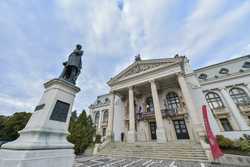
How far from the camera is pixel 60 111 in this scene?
3557 millimetres

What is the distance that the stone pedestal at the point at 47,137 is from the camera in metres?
2.44

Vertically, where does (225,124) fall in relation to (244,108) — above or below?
below

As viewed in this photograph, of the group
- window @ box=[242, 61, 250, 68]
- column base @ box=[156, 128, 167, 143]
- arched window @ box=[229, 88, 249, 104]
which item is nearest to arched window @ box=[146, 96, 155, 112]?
column base @ box=[156, 128, 167, 143]

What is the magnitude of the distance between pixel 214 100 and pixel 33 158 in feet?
60.7

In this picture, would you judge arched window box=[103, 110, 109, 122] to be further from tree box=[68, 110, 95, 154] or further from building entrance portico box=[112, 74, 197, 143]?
tree box=[68, 110, 95, 154]

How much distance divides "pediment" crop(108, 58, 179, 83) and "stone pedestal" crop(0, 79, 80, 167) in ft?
39.0

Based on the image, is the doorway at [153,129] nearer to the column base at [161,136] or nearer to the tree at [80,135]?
the column base at [161,136]

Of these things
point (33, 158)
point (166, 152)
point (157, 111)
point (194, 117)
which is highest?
point (157, 111)

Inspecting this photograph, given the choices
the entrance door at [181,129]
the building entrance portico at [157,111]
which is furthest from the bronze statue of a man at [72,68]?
the entrance door at [181,129]

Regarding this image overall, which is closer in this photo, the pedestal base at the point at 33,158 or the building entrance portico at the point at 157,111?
the pedestal base at the point at 33,158

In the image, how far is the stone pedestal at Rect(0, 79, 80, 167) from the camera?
2.44 meters

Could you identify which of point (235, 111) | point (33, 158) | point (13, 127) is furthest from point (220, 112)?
point (13, 127)

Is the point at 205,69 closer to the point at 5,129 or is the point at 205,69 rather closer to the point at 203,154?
the point at 203,154

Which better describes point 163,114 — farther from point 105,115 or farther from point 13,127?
point 13,127
